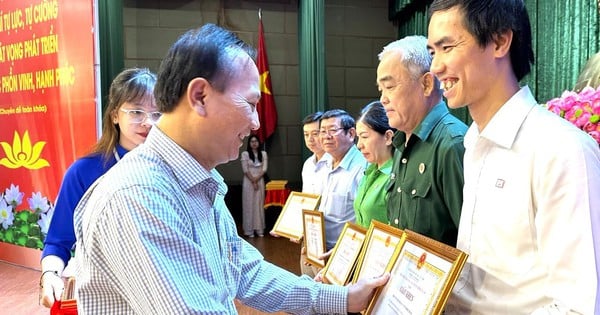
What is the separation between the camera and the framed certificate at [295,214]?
2757 millimetres

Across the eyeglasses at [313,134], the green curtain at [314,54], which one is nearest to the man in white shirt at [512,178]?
the eyeglasses at [313,134]

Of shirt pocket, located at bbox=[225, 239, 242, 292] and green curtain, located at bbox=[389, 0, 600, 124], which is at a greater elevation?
green curtain, located at bbox=[389, 0, 600, 124]

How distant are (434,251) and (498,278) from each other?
0.43 ft

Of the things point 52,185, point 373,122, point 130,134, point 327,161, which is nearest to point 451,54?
point 130,134

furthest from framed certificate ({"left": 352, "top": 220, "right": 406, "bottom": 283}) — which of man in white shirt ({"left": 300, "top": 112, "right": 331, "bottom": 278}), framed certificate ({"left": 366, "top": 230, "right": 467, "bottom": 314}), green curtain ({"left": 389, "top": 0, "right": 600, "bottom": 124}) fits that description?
green curtain ({"left": 389, "top": 0, "right": 600, "bottom": 124})

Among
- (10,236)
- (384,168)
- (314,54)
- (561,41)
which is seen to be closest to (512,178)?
(384,168)

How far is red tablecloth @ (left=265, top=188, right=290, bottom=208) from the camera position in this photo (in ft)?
22.6

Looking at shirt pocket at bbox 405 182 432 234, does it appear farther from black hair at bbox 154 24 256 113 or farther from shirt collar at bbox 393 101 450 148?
black hair at bbox 154 24 256 113

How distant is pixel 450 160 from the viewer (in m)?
1.20

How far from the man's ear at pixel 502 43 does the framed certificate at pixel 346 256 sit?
28.6 inches

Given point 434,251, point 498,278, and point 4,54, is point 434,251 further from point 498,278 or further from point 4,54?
point 4,54

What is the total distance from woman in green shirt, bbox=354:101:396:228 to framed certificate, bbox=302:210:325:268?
199 mm

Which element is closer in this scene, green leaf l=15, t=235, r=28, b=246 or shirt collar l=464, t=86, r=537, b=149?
shirt collar l=464, t=86, r=537, b=149

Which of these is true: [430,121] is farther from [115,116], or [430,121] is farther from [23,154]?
[23,154]
